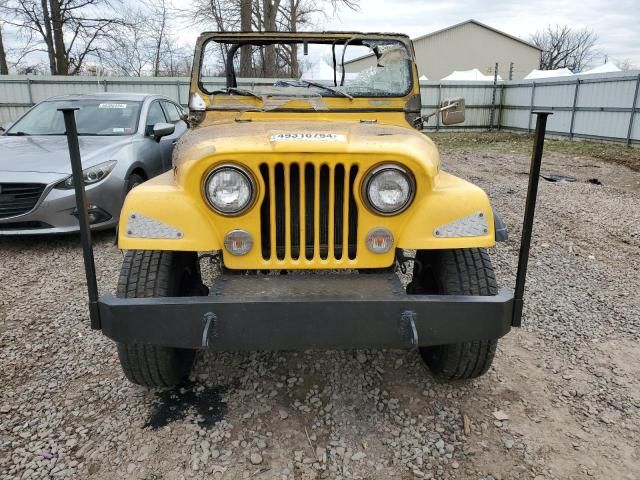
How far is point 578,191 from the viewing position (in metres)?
8.16

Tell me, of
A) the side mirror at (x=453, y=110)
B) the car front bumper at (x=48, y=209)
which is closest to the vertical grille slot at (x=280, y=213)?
the side mirror at (x=453, y=110)

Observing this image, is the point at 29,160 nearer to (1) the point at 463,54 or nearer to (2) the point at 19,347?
(2) the point at 19,347

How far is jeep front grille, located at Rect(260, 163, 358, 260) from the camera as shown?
2.12m

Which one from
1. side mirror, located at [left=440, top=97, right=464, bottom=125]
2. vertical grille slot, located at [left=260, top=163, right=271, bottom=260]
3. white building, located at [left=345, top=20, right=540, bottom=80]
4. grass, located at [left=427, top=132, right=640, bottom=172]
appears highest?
white building, located at [left=345, top=20, right=540, bottom=80]

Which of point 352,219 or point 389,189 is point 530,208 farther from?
point 352,219

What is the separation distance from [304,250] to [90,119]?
492cm

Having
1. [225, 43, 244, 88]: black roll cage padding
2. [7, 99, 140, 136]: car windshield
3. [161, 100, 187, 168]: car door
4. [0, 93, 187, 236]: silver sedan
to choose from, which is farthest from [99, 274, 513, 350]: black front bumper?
[161, 100, 187, 168]: car door

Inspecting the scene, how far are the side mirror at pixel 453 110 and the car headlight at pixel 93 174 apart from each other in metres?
3.43

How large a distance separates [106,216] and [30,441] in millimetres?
3118

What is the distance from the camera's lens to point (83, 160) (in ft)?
16.4

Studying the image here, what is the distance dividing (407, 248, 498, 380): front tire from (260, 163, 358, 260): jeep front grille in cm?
47

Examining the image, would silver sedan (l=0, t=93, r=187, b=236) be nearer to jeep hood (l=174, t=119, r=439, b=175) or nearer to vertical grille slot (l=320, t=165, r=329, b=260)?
jeep hood (l=174, t=119, r=439, b=175)

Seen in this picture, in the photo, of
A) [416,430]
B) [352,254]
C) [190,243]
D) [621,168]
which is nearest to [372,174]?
[352,254]

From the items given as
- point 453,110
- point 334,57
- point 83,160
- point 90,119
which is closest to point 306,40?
point 334,57
